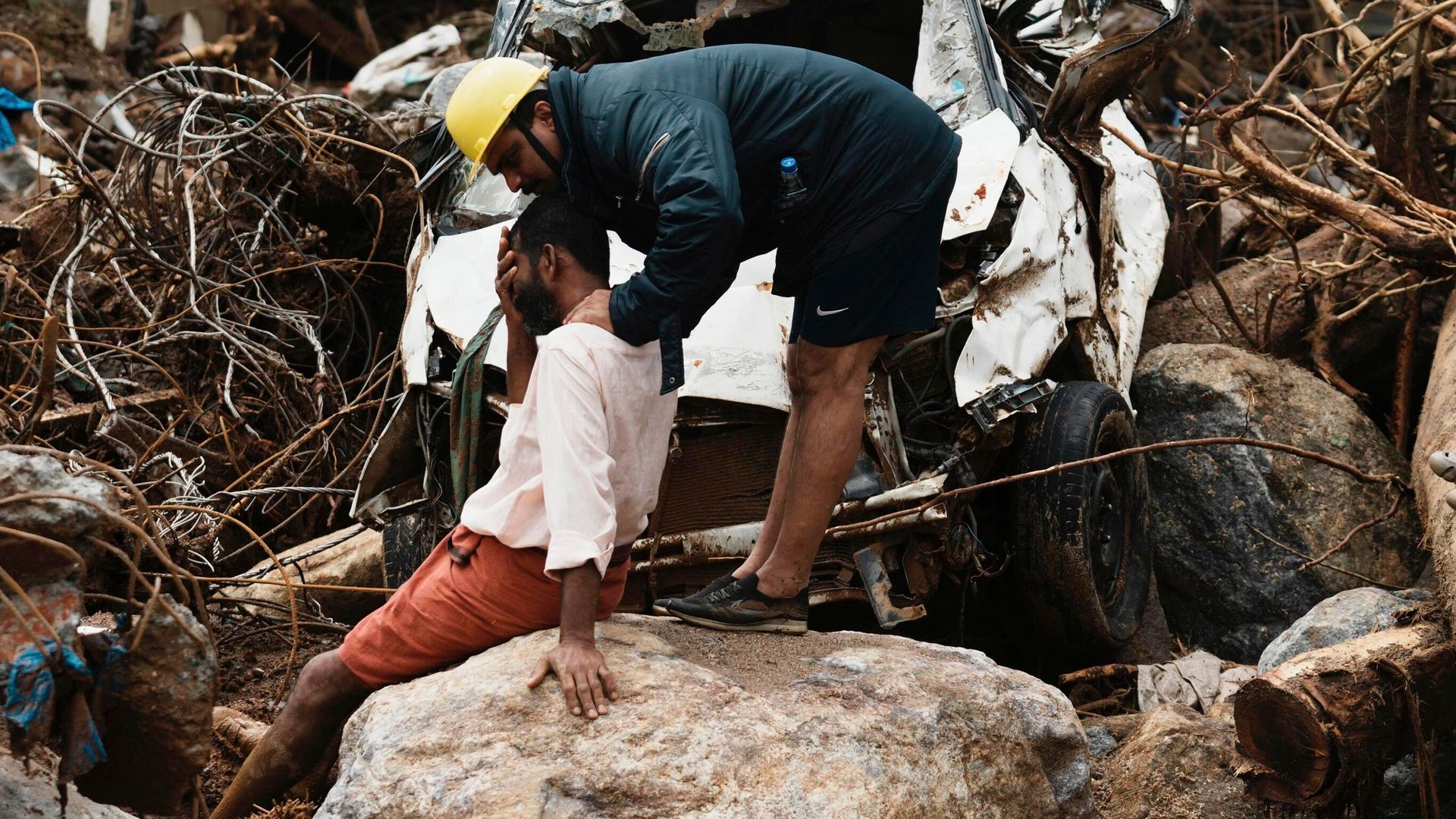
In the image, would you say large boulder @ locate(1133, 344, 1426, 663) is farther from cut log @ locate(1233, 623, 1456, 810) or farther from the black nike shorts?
the black nike shorts

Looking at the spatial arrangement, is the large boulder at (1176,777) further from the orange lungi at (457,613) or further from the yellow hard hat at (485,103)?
the yellow hard hat at (485,103)

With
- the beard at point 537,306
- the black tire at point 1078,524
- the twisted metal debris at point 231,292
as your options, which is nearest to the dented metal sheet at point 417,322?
the twisted metal debris at point 231,292

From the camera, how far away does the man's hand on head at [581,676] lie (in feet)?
8.66

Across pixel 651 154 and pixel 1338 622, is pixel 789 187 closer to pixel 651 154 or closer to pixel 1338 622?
pixel 651 154

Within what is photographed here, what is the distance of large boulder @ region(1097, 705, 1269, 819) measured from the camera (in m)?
3.44

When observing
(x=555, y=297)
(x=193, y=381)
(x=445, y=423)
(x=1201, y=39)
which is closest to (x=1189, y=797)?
(x=555, y=297)

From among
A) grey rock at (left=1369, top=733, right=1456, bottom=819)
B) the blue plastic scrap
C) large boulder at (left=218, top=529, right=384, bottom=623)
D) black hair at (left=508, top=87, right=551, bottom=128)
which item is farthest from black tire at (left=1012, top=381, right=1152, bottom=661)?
the blue plastic scrap

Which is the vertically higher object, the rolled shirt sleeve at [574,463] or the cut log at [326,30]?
the rolled shirt sleeve at [574,463]

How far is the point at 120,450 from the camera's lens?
5117 millimetres

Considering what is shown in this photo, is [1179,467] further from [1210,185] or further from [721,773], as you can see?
[721,773]

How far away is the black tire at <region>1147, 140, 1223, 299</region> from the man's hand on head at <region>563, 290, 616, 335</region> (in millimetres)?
4017

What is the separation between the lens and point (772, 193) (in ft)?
10.8

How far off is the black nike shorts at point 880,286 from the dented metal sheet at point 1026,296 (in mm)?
808

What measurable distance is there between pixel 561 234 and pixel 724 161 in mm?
402
